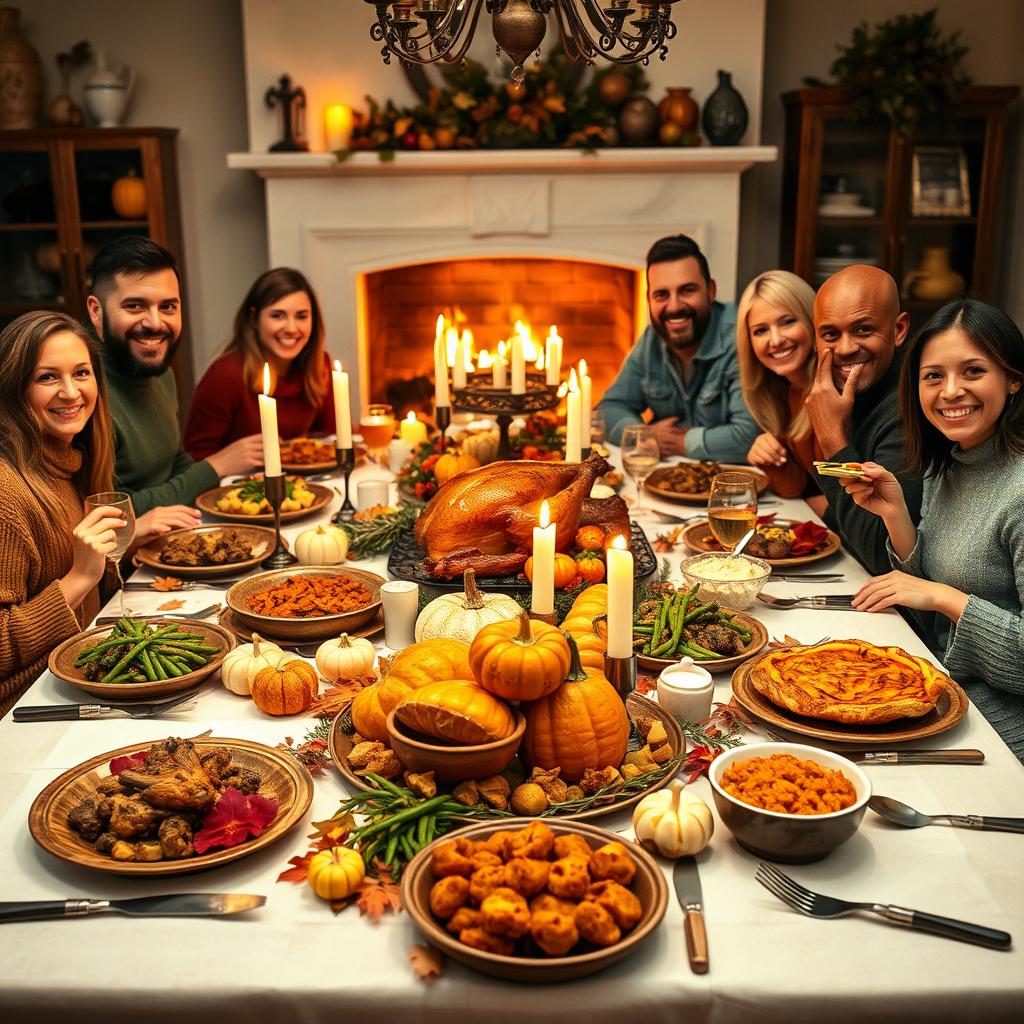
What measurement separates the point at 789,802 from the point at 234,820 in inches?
24.6

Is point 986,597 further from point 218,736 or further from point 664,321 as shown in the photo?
point 664,321

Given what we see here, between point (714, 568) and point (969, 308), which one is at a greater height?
point (969, 308)

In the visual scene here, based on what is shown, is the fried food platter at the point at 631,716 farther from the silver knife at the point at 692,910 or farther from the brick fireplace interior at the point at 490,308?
the brick fireplace interior at the point at 490,308

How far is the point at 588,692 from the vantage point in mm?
1322

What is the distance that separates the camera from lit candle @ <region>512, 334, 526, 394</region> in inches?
101

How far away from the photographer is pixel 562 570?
197 centimetres

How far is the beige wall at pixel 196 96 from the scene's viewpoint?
519 centimetres

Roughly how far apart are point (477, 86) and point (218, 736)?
12.8ft

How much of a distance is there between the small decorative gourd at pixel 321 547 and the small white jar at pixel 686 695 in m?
0.89

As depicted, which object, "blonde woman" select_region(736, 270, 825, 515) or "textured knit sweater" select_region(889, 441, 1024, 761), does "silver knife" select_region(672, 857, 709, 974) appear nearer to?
"textured knit sweater" select_region(889, 441, 1024, 761)

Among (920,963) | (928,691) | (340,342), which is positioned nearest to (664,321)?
(340,342)

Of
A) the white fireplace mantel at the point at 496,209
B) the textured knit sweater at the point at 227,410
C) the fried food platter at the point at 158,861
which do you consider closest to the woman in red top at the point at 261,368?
the textured knit sweater at the point at 227,410

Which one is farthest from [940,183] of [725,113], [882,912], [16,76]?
[882,912]

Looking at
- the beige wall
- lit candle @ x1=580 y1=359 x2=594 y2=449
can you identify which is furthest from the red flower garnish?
the beige wall
